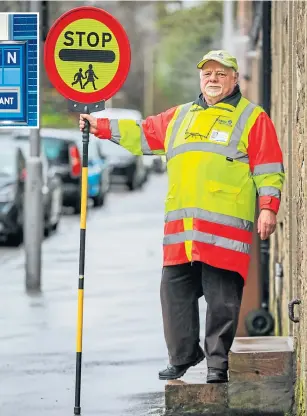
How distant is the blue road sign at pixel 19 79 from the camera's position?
1030cm

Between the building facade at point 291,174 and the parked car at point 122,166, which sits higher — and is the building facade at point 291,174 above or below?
above

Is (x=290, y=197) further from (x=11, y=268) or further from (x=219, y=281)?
(x=11, y=268)

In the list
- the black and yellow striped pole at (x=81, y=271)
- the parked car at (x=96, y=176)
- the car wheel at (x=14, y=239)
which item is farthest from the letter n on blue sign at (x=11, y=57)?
the parked car at (x=96, y=176)

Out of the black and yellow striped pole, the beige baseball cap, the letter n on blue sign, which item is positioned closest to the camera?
the beige baseball cap

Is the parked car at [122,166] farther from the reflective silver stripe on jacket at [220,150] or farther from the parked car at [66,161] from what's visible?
the reflective silver stripe on jacket at [220,150]

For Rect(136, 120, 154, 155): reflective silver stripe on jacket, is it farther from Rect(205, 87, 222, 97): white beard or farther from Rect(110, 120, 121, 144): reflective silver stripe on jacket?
Rect(205, 87, 222, 97): white beard

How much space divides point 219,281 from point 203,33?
182 ft

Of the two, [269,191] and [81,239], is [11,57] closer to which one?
[81,239]

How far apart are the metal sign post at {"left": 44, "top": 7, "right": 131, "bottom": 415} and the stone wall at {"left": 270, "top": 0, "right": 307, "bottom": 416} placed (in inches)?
40.7

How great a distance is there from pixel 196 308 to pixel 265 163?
3.21 feet

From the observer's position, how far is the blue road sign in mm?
10297

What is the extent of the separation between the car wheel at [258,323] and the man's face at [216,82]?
3.54 meters

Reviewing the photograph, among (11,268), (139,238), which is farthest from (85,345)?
(139,238)

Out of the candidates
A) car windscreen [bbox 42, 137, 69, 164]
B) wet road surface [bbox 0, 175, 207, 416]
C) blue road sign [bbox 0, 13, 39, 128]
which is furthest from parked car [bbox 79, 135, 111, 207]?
blue road sign [bbox 0, 13, 39, 128]
